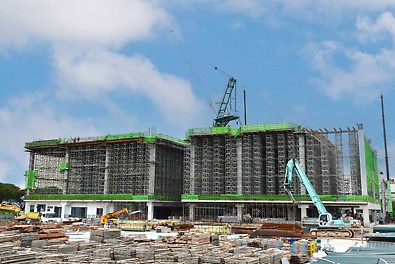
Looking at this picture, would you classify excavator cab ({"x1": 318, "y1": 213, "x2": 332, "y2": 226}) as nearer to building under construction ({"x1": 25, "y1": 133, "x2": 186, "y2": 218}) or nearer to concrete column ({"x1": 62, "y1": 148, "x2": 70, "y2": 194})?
building under construction ({"x1": 25, "y1": 133, "x2": 186, "y2": 218})

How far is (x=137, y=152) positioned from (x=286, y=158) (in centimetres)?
2741

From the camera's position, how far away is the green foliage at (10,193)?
103881mm

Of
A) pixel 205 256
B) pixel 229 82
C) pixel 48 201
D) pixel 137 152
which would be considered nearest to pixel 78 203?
pixel 48 201

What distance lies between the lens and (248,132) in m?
69.5

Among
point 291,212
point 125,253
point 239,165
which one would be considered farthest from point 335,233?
point 239,165

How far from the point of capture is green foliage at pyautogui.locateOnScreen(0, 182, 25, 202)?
104m

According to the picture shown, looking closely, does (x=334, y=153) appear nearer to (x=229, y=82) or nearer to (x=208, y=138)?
(x=208, y=138)

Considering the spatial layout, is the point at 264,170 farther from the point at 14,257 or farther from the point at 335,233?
the point at 14,257

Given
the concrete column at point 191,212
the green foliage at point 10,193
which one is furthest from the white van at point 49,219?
the green foliage at point 10,193

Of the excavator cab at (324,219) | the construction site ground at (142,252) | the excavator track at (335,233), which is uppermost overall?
the excavator cab at (324,219)

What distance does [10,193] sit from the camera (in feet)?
345

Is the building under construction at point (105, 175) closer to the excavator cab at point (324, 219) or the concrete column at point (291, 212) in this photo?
the concrete column at point (291, 212)

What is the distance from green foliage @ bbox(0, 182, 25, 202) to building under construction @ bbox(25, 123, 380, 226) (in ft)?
72.3

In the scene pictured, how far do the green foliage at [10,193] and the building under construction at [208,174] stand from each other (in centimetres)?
2205
